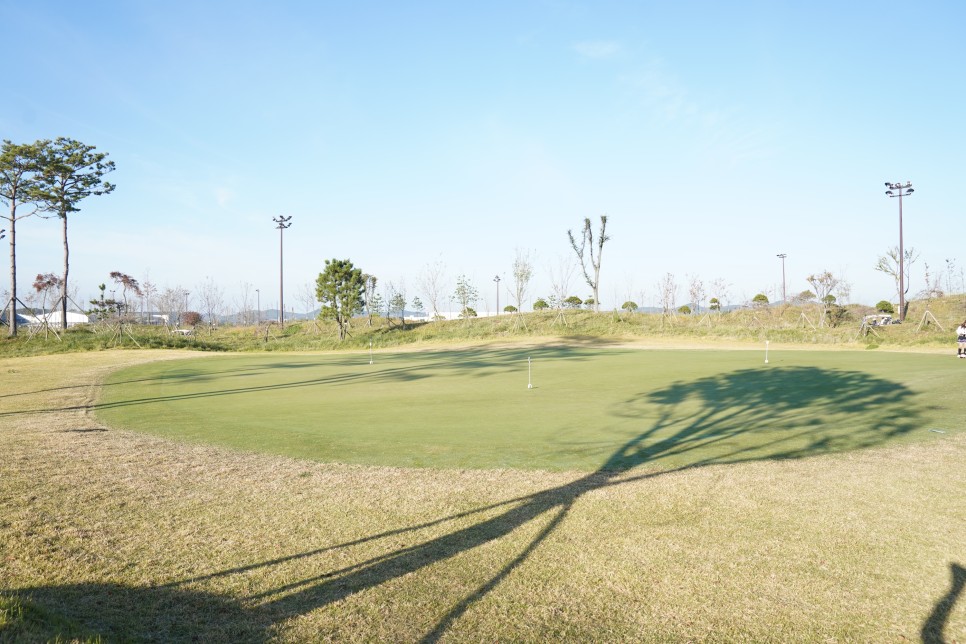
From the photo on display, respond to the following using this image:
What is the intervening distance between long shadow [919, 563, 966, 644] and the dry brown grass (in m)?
0.02

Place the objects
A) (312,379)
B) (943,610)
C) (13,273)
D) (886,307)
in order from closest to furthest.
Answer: (943,610)
(312,379)
(13,273)
(886,307)

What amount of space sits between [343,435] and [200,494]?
12.7 ft

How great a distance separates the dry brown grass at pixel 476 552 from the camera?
3.82 meters

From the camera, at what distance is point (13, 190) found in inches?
1561

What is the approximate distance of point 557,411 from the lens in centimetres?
1289

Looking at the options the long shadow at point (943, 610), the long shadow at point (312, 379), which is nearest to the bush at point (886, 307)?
the long shadow at point (312, 379)

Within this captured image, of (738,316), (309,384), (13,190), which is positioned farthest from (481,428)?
(738,316)

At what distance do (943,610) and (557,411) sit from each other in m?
9.03

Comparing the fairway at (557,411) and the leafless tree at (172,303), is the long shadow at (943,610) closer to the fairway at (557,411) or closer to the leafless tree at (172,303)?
the fairway at (557,411)

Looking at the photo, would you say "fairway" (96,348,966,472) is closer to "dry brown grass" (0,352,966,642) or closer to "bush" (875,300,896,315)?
"dry brown grass" (0,352,966,642)

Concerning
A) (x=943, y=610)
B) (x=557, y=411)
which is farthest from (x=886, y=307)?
(x=943, y=610)

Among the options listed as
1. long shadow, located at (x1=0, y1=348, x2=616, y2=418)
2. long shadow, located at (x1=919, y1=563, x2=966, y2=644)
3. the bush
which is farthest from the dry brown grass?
the bush

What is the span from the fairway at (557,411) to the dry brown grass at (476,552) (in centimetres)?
111

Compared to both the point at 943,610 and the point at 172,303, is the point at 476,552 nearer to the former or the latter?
the point at 943,610
